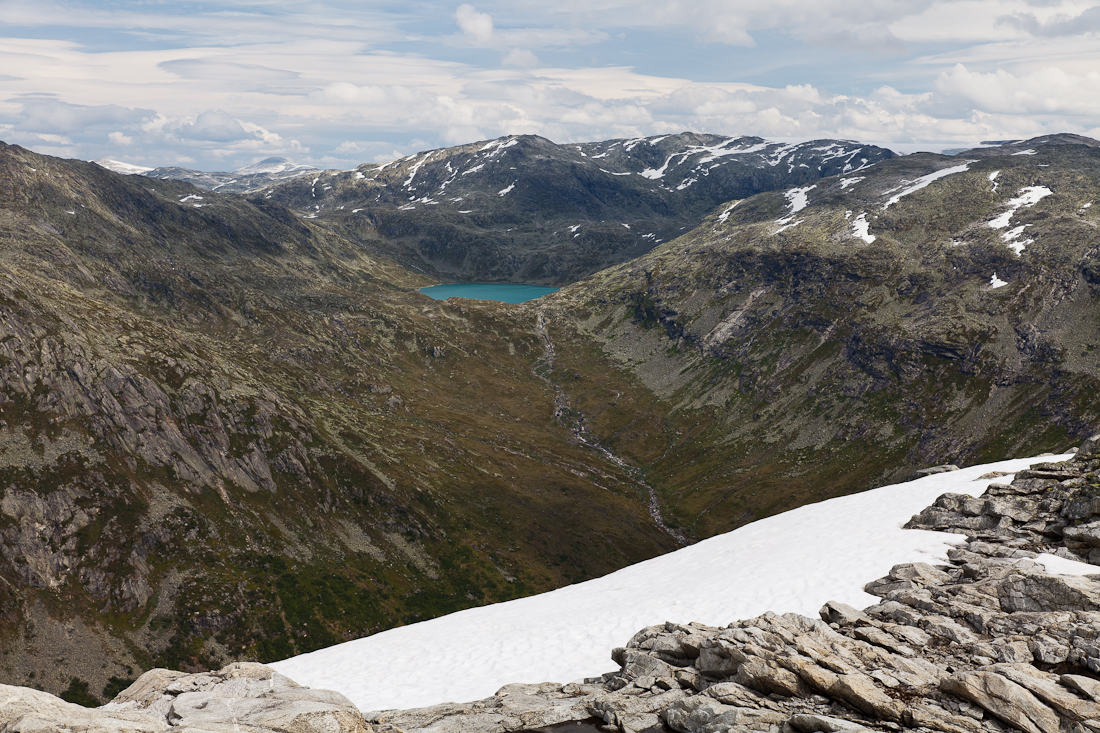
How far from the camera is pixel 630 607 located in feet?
135

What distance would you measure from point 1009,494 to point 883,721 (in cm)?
3296

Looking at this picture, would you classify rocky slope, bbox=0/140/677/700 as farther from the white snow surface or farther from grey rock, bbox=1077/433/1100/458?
grey rock, bbox=1077/433/1100/458

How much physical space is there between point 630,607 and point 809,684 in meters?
20.7

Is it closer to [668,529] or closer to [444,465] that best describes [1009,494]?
[668,529]

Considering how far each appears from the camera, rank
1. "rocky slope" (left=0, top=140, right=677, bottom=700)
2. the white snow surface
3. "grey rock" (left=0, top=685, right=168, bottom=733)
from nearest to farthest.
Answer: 1. "grey rock" (left=0, top=685, right=168, bottom=733)
2. the white snow surface
3. "rocky slope" (left=0, top=140, right=677, bottom=700)

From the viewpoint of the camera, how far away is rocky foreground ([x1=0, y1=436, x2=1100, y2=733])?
61.4 ft

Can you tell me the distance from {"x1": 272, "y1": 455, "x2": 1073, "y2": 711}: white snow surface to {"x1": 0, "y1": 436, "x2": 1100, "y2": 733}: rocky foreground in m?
4.48

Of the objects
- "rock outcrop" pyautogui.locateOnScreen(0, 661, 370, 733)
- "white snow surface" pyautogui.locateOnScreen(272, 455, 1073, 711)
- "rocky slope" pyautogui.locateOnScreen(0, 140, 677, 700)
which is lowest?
"rocky slope" pyautogui.locateOnScreen(0, 140, 677, 700)

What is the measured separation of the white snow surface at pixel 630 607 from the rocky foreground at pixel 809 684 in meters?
4.48

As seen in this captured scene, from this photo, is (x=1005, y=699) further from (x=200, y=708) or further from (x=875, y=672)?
(x=200, y=708)

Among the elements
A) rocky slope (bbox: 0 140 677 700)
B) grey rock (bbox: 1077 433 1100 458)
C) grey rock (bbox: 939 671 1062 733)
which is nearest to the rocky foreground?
grey rock (bbox: 939 671 1062 733)

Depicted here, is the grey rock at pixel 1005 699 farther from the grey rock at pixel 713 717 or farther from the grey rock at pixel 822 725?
the grey rock at pixel 713 717

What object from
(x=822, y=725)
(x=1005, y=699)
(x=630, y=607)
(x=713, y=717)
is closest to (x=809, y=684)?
(x=822, y=725)

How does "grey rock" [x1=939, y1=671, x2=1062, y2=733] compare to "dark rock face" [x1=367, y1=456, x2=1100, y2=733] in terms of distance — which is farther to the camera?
"dark rock face" [x1=367, y1=456, x2=1100, y2=733]
